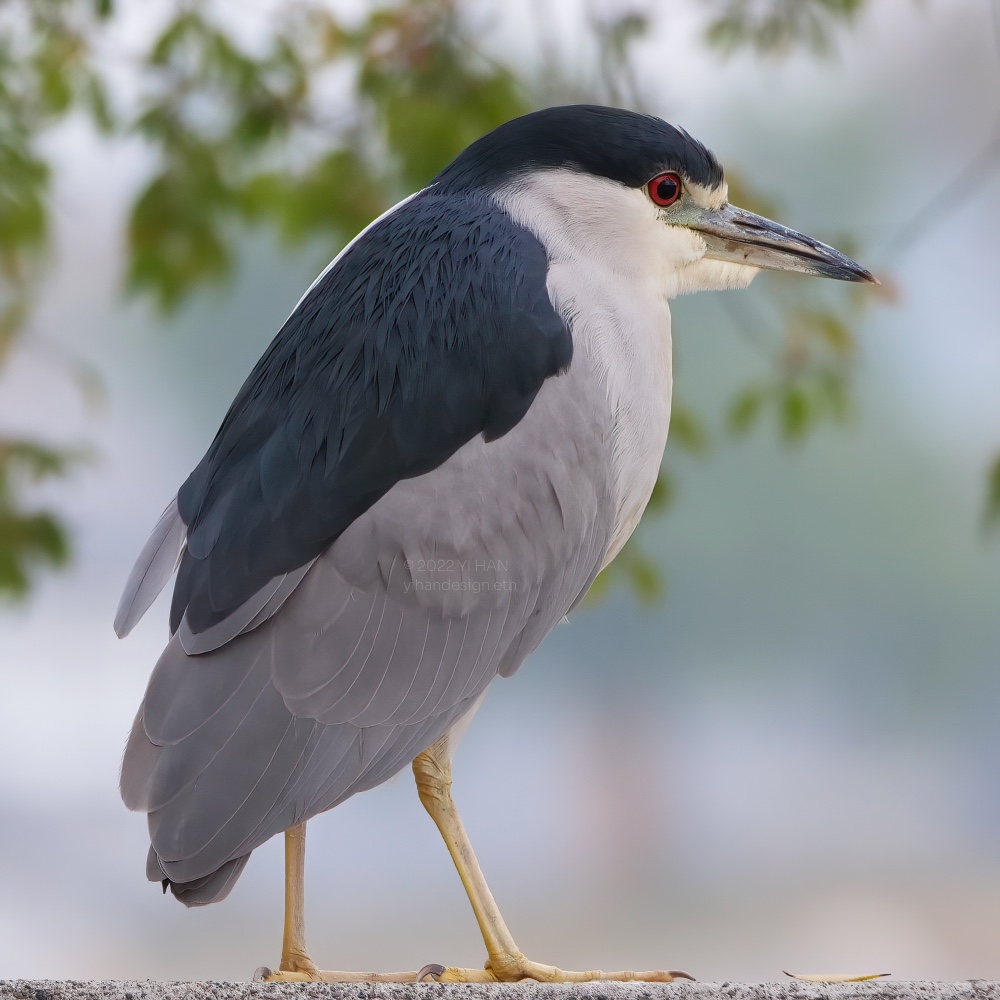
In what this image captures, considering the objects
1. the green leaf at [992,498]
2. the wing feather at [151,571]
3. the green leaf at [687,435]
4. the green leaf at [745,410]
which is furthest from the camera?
the green leaf at [745,410]

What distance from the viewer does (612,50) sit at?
2672 millimetres

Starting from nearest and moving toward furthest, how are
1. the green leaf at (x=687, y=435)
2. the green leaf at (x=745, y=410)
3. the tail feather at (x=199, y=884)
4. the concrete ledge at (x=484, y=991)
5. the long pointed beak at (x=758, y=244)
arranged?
the concrete ledge at (x=484, y=991), the tail feather at (x=199, y=884), the long pointed beak at (x=758, y=244), the green leaf at (x=687, y=435), the green leaf at (x=745, y=410)

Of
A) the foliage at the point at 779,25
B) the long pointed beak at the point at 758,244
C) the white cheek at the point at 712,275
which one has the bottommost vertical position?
the white cheek at the point at 712,275

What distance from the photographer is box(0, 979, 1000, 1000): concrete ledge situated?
42.0 inches

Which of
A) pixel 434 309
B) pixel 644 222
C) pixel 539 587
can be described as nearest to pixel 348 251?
pixel 434 309

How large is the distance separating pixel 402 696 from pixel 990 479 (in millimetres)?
1388

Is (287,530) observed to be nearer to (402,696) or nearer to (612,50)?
(402,696)

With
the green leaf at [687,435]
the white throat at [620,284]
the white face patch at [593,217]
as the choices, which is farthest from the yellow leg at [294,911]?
the green leaf at [687,435]

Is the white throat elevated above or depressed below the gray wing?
above

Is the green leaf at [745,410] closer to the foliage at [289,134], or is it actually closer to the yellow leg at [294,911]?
the foliage at [289,134]

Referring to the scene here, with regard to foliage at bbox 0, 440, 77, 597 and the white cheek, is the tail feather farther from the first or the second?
foliage at bbox 0, 440, 77, 597

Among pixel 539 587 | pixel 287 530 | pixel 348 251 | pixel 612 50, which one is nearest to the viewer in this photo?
pixel 287 530

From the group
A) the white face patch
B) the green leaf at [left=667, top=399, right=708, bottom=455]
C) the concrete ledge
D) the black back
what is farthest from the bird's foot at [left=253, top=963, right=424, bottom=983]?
the green leaf at [left=667, top=399, right=708, bottom=455]

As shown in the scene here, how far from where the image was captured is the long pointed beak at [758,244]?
158 cm
